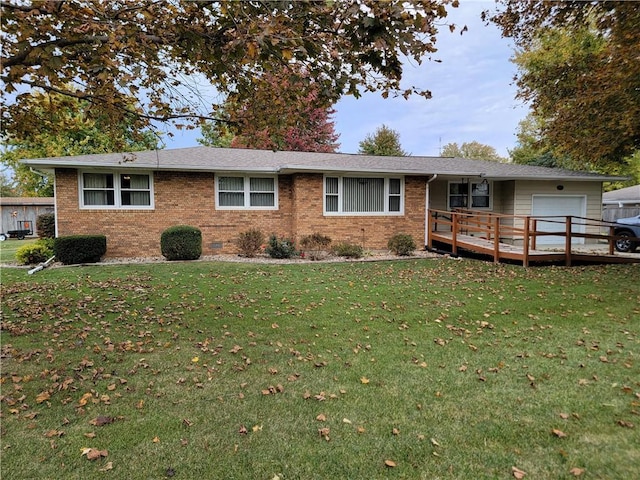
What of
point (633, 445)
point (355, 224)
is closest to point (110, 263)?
point (355, 224)

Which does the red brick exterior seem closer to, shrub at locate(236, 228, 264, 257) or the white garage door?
shrub at locate(236, 228, 264, 257)

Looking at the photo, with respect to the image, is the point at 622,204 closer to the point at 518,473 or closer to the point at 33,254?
the point at 518,473

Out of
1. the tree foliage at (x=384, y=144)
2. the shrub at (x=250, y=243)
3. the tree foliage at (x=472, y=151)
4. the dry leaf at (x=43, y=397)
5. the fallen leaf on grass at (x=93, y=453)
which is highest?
the tree foliage at (x=472, y=151)

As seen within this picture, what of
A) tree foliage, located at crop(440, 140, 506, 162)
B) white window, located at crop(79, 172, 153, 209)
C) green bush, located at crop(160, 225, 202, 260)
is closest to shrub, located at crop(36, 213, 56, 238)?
white window, located at crop(79, 172, 153, 209)

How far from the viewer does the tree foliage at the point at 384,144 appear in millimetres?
30531

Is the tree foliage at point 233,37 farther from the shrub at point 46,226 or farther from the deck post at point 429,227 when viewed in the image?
the shrub at point 46,226

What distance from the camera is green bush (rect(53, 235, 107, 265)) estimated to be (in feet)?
35.0

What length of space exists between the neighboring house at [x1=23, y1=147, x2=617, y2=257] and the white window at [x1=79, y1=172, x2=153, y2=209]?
0.03 metres

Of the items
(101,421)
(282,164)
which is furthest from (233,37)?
(282,164)

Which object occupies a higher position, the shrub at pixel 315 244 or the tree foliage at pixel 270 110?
the tree foliage at pixel 270 110

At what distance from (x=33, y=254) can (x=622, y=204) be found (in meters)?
27.1

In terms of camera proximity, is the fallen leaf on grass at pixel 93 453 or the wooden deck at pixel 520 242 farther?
the wooden deck at pixel 520 242

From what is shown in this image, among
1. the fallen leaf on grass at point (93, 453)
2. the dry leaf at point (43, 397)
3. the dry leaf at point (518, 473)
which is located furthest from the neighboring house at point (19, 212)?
the dry leaf at point (518, 473)

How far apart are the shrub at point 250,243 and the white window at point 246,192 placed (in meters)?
1.26
